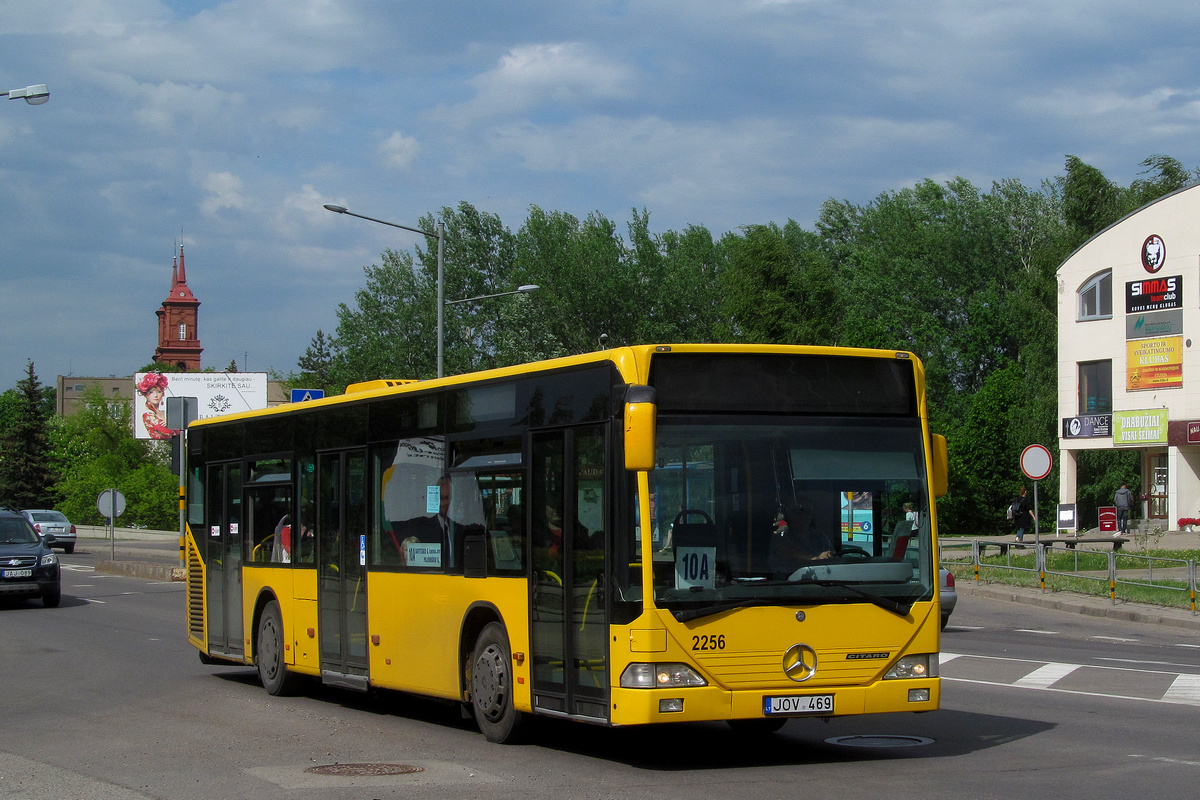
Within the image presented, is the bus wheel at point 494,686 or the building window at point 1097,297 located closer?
the bus wheel at point 494,686

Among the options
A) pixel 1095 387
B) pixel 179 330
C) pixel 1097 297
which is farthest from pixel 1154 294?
pixel 179 330

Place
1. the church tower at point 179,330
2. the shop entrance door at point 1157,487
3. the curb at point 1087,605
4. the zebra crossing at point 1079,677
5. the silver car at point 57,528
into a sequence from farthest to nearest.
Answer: the church tower at point 179,330 → the silver car at point 57,528 → the shop entrance door at point 1157,487 → the curb at point 1087,605 → the zebra crossing at point 1079,677

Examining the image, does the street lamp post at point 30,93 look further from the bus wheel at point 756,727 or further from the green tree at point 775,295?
Answer: the green tree at point 775,295

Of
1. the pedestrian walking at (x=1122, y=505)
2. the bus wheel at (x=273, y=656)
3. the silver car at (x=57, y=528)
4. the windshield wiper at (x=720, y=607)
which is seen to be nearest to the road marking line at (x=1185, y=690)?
the windshield wiper at (x=720, y=607)

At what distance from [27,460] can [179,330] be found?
8511 centimetres

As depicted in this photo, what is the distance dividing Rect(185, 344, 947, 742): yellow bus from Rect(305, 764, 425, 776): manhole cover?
94 centimetres

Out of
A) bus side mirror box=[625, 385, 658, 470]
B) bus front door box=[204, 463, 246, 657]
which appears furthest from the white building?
bus side mirror box=[625, 385, 658, 470]

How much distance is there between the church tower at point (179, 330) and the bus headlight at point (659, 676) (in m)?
177

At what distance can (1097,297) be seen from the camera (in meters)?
53.0

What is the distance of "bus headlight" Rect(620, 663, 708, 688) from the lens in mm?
8250

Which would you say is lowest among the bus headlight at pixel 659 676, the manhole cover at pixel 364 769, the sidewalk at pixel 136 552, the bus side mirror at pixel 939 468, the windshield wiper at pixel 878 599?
the sidewalk at pixel 136 552

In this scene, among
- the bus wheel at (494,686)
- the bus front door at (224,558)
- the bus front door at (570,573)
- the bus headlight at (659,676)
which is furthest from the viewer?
the bus front door at (224,558)

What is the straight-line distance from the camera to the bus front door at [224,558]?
1462 cm

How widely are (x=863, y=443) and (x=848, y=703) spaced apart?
1.67 metres
